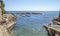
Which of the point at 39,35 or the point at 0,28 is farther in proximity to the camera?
the point at 39,35

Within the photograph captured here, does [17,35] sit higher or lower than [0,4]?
lower

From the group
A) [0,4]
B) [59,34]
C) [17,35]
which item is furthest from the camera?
[0,4]

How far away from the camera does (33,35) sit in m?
42.6

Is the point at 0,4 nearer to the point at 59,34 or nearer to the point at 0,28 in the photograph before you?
the point at 59,34

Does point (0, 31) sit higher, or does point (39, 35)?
point (0, 31)

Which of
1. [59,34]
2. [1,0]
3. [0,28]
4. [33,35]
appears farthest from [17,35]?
[1,0]

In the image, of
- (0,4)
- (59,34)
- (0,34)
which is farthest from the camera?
(0,4)

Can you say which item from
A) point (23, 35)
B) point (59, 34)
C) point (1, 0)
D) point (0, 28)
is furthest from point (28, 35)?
point (1, 0)

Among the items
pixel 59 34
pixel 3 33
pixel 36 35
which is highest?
pixel 3 33

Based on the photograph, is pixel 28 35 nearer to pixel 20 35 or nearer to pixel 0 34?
pixel 20 35

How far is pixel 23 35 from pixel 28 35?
4.14ft

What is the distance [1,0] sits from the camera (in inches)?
2480

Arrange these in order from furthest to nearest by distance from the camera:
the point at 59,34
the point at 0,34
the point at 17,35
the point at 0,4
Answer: the point at 0,4 < the point at 17,35 < the point at 59,34 < the point at 0,34

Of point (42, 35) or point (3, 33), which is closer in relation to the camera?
point (3, 33)
